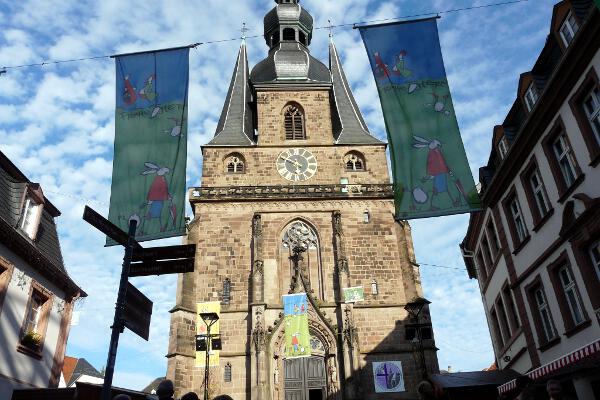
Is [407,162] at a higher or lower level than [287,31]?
lower

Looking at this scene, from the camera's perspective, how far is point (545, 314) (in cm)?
1370

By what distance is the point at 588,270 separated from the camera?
10.9m


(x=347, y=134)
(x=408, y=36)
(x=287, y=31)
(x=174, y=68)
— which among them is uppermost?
(x=287, y=31)

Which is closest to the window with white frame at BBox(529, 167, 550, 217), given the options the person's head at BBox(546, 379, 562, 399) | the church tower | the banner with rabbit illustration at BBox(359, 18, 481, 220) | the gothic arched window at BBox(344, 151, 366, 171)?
the banner with rabbit illustration at BBox(359, 18, 481, 220)

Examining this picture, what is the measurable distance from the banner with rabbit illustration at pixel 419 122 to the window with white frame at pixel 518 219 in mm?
4859

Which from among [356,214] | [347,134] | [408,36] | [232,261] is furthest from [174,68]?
[347,134]

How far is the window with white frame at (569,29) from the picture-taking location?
11.4 meters

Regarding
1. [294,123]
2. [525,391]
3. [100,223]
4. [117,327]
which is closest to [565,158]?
[525,391]

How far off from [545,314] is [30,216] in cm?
1429

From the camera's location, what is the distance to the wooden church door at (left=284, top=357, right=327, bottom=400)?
23.5m

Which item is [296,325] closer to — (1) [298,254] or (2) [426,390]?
(1) [298,254]

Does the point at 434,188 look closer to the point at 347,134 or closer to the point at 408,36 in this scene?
the point at 408,36

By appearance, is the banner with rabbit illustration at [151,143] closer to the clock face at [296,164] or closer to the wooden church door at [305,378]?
the wooden church door at [305,378]

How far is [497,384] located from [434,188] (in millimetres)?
6418
